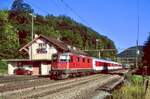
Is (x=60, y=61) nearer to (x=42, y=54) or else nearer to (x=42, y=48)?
(x=42, y=48)

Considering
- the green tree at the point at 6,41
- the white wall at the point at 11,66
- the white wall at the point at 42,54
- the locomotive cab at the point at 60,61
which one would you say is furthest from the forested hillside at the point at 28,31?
the locomotive cab at the point at 60,61

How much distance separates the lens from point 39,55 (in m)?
81.4

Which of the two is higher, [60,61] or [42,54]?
[42,54]

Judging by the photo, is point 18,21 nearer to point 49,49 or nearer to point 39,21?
point 39,21

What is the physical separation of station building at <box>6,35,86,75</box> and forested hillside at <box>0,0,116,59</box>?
11.1 metres

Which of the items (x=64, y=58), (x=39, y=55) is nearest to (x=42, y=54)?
(x=39, y=55)

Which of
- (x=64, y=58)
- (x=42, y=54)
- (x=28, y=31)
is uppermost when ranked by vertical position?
(x=28, y=31)

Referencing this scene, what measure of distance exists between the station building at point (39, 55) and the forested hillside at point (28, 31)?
11.1 metres

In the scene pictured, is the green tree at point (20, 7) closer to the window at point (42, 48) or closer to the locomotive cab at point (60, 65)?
the window at point (42, 48)

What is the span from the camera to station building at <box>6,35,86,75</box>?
245 ft

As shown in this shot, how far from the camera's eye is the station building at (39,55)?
74688 mm

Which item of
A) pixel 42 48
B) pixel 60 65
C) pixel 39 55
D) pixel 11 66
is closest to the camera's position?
pixel 60 65

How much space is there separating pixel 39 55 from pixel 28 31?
1826 inches

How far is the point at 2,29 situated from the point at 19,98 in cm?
7711
